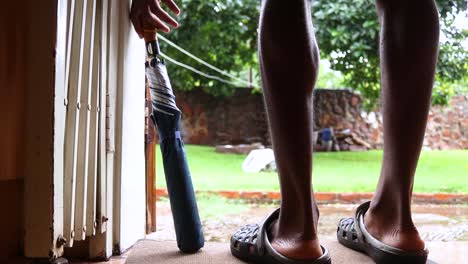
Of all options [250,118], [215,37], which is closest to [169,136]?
[215,37]

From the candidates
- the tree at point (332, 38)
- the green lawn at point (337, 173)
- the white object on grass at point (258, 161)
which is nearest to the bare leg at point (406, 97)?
the green lawn at point (337, 173)

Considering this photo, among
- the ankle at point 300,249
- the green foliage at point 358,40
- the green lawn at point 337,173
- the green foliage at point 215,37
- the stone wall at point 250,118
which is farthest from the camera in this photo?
the stone wall at point 250,118

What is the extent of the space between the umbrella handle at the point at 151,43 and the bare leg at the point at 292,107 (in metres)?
0.36

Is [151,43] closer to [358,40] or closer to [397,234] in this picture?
[397,234]

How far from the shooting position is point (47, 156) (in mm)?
868

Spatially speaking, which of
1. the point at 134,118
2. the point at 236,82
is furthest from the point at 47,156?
the point at 236,82

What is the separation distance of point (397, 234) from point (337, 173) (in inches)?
163

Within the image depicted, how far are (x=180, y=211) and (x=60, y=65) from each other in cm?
45

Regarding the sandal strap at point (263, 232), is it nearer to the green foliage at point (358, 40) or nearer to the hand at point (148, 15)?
the hand at point (148, 15)

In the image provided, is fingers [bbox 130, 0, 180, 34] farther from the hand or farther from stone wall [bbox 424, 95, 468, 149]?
stone wall [bbox 424, 95, 468, 149]

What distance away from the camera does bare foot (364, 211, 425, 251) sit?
0.94 m

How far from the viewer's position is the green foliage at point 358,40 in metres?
4.59

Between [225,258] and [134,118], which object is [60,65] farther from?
[225,258]

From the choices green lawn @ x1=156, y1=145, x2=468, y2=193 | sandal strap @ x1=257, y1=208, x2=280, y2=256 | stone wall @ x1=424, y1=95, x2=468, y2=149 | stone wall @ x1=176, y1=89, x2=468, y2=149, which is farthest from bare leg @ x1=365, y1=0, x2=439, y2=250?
stone wall @ x1=424, y1=95, x2=468, y2=149
